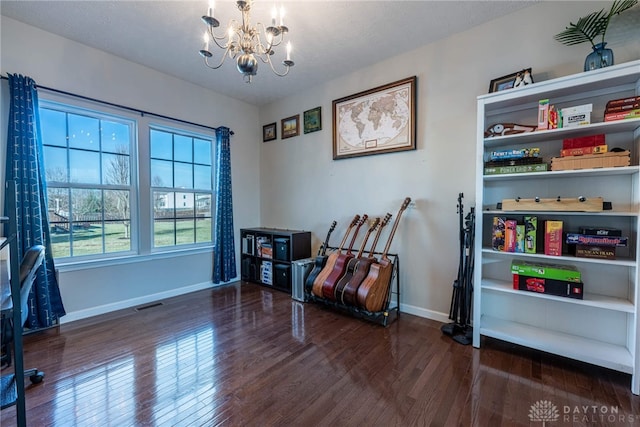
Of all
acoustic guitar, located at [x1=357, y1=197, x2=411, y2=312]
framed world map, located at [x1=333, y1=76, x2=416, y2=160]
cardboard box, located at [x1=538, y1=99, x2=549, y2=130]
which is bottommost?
acoustic guitar, located at [x1=357, y1=197, x2=411, y2=312]

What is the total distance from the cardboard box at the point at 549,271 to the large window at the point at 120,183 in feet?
12.1

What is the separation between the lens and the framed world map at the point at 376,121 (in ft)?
9.50

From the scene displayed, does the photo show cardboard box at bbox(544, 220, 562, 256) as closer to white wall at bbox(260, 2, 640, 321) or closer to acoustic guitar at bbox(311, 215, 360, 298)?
white wall at bbox(260, 2, 640, 321)

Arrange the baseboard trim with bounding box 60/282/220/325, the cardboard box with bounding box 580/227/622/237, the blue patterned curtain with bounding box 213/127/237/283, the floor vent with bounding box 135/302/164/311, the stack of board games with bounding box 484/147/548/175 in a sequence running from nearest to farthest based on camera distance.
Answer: the cardboard box with bounding box 580/227/622/237, the stack of board games with bounding box 484/147/548/175, the baseboard trim with bounding box 60/282/220/325, the floor vent with bounding box 135/302/164/311, the blue patterned curtain with bounding box 213/127/237/283

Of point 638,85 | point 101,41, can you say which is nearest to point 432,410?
point 638,85

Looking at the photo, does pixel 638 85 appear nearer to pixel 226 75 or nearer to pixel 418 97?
pixel 418 97

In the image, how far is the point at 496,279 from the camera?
241 centimetres

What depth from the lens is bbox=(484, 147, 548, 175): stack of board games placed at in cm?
202

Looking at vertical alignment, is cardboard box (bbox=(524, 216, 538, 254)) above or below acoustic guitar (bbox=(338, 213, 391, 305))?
above

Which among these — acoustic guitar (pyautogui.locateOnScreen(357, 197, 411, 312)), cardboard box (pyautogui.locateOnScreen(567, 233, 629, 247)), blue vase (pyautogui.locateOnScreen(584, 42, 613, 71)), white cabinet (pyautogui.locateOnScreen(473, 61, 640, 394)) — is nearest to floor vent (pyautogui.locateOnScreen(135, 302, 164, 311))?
acoustic guitar (pyautogui.locateOnScreen(357, 197, 411, 312))

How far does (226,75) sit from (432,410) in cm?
383

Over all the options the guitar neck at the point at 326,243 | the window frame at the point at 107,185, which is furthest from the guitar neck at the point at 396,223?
the window frame at the point at 107,185

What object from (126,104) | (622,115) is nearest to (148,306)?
(126,104)

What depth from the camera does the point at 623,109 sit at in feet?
5.67
